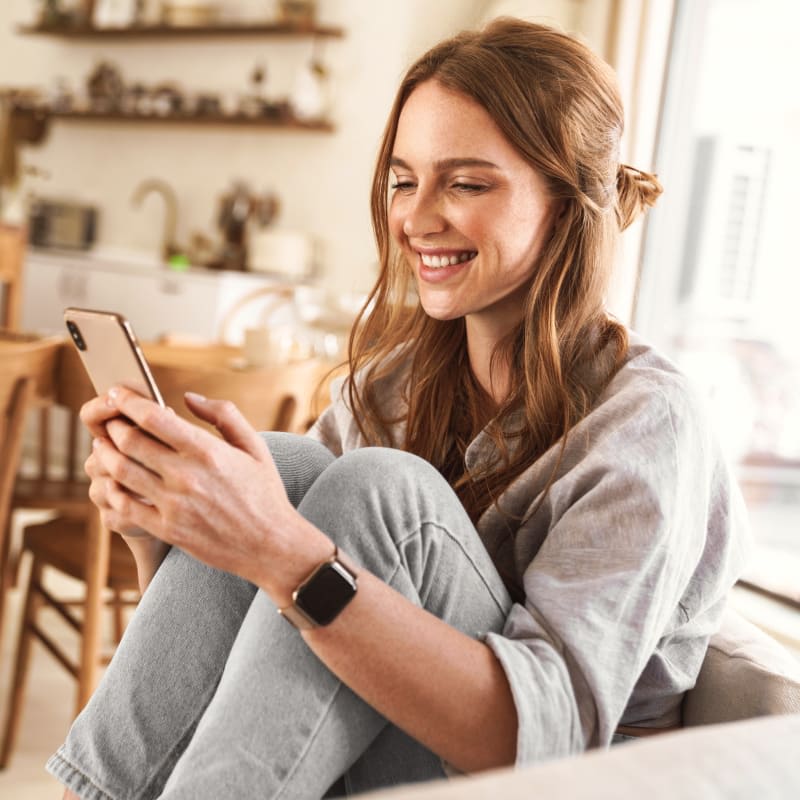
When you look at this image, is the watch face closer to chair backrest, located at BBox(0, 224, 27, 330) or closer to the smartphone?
the smartphone

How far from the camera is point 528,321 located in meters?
1.21

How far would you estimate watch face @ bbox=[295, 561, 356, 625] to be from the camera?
888 mm

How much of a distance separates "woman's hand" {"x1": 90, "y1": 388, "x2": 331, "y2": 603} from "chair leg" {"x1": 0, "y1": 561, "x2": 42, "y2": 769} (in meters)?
1.42

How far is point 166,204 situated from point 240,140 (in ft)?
1.61

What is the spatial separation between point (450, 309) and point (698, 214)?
2385 mm

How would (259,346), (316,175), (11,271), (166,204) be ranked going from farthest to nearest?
1. (166,204)
2. (316,175)
3. (11,271)
4. (259,346)

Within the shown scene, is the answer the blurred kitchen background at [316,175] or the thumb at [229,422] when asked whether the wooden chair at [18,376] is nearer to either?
the blurred kitchen background at [316,175]

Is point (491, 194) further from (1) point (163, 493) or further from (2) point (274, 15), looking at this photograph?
(2) point (274, 15)

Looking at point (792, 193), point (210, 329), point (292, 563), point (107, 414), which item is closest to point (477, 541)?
point (292, 563)

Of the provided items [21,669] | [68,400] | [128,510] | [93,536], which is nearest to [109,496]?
[128,510]

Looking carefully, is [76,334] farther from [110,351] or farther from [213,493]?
[213,493]

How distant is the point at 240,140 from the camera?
4887 millimetres

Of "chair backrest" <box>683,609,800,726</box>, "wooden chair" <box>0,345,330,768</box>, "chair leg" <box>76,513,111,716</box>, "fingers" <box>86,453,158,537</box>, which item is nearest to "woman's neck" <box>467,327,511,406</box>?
"chair backrest" <box>683,609,800,726</box>

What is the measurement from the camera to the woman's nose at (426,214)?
1.20 meters
